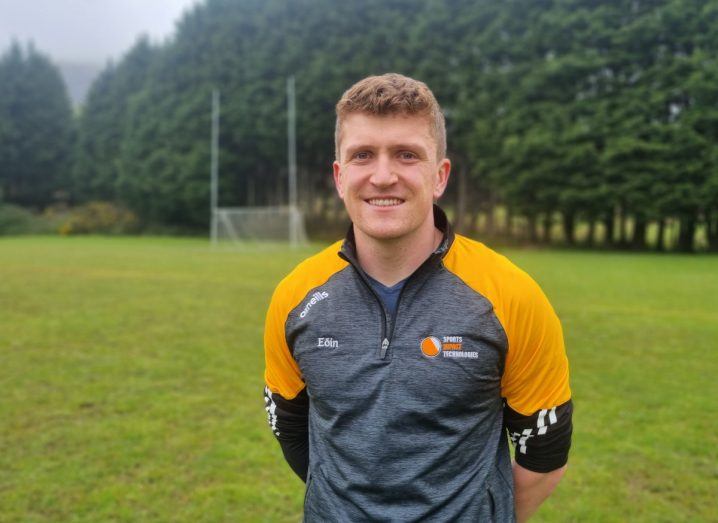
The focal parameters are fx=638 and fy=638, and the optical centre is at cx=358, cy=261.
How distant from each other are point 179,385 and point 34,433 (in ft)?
5.00

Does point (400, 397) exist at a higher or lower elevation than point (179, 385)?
higher

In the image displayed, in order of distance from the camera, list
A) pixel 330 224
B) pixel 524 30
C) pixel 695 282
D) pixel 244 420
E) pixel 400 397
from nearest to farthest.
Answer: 1. pixel 400 397
2. pixel 244 420
3. pixel 695 282
4. pixel 524 30
5. pixel 330 224

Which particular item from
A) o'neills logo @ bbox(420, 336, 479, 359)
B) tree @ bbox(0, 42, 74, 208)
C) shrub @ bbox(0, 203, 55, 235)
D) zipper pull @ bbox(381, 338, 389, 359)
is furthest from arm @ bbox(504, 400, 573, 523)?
tree @ bbox(0, 42, 74, 208)

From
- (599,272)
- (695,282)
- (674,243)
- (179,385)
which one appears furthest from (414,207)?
(674,243)

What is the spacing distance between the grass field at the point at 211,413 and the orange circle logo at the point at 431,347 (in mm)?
2424

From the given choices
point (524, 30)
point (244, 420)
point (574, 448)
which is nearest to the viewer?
point (574, 448)

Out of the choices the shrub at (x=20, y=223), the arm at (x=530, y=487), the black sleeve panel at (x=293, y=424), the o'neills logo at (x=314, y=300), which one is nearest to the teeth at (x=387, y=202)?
the o'neills logo at (x=314, y=300)

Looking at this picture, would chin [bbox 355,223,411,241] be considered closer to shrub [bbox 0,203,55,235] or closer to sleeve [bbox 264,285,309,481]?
sleeve [bbox 264,285,309,481]

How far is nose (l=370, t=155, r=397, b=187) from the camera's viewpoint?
1688mm

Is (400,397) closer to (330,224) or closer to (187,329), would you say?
(187,329)

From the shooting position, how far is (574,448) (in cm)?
464

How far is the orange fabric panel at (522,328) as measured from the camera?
172 cm

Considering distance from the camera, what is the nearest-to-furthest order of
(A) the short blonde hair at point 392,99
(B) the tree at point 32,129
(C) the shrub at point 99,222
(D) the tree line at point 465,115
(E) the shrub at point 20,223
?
(A) the short blonde hair at point 392,99
(D) the tree line at point 465,115
(E) the shrub at point 20,223
(C) the shrub at point 99,222
(B) the tree at point 32,129

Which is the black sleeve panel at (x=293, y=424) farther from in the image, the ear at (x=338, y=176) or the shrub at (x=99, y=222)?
the shrub at (x=99, y=222)
